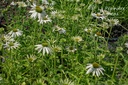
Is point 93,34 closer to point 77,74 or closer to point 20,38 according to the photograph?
point 77,74

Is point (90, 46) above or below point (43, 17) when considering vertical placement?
below

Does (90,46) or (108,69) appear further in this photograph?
(90,46)

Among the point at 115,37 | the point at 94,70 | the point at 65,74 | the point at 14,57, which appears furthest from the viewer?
the point at 115,37

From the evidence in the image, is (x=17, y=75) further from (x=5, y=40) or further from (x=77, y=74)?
(x=77, y=74)

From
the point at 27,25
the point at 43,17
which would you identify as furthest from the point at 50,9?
the point at 43,17

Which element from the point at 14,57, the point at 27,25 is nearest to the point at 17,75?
the point at 14,57

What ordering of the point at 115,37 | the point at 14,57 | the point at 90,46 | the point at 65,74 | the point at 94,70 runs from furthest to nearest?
the point at 115,37
the point at 90,46
the point at 14,57
the point at 65,74
the point at 94,70

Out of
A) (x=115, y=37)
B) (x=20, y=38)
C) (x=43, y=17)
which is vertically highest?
(x=43, y=17)

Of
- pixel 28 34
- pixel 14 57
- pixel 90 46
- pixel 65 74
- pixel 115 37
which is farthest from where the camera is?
pixel 115 37

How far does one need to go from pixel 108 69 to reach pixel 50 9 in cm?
118

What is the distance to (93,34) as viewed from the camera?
3.28 meters

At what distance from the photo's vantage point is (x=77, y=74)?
2955 mm

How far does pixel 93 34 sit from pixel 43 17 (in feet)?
1.92

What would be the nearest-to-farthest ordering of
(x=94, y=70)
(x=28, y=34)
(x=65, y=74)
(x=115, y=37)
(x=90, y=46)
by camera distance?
1. (x=94, y=70)
2. (x=65, y=74)
3. (x=90, y=46)
4. (x=28, y=34)
5. (x=115, y=37)
